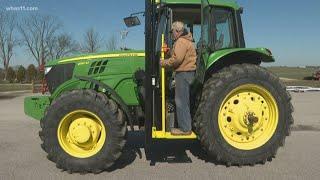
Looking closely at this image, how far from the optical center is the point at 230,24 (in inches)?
263

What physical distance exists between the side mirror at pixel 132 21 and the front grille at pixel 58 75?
111cm

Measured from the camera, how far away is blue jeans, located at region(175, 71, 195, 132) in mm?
6094

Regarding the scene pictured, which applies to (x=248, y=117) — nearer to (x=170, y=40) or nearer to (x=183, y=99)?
(x=183, y=99)

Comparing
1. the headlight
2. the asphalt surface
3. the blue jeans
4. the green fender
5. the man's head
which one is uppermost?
the man's head

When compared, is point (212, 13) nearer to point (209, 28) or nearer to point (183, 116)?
point (209, 28)

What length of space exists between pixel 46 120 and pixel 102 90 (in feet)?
3.10

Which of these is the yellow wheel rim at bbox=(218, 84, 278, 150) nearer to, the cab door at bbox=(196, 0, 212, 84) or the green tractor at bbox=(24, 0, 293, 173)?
the green tractor at bbox=(24, 0, 293, 173)

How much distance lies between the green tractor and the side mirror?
2cm

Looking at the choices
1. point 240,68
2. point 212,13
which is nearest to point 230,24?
point 212,13

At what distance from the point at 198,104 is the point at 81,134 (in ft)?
5.58

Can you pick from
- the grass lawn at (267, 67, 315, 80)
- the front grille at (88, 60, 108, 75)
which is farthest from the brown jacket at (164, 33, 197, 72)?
the grass lawn at (267, 67, 315, 80)

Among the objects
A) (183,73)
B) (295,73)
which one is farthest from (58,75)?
(295,73)

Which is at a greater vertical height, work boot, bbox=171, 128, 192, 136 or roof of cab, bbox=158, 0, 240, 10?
roof of cab, bbox=158, 0, 240, 10

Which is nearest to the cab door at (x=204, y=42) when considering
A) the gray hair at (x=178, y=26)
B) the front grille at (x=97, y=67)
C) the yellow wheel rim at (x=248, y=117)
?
the gray hair at (x=178, y=26)
